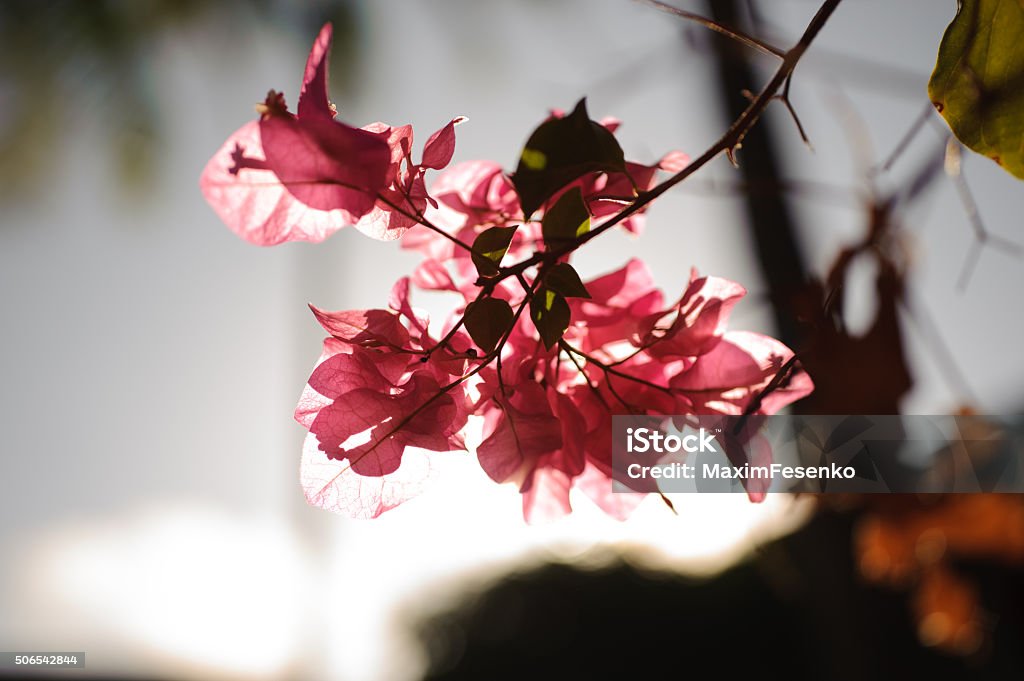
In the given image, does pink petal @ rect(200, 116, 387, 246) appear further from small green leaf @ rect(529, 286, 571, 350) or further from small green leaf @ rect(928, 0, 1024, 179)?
small green leaf @ rect(928, 0, 1024, 179)

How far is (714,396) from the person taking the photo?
1.01ft

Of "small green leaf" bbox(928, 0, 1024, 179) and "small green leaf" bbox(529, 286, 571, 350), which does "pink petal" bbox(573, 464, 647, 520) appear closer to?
"small green leaf" bbox(529, 286, 571, 350)

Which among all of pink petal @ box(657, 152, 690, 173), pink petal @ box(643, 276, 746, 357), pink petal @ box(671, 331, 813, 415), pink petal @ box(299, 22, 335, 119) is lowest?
pink petal @ box(671, 331, 813, 415)

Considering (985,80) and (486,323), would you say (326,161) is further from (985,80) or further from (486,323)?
(985,80)

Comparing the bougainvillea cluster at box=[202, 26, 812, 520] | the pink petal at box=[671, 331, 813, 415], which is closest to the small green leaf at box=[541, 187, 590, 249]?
the bougainvillea cluster at box=[202, 26, 812, 520]

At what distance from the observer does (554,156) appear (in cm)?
24

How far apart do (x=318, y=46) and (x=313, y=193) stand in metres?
0.05

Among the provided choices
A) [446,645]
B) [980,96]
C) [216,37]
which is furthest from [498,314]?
[446,645]

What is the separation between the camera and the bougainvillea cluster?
238mm

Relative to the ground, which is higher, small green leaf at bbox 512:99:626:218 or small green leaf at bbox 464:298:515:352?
small green leaf at bbox 512:99:626:218

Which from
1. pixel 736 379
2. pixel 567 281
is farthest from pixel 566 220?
pixel 736 379

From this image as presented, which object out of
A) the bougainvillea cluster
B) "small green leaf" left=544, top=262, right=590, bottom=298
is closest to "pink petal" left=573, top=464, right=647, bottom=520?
the bougainvillea cluster

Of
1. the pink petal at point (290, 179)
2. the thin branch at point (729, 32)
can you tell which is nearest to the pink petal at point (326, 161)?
the pink petal at point (290, 179)

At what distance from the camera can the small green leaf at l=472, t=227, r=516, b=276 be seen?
25 centimetres
